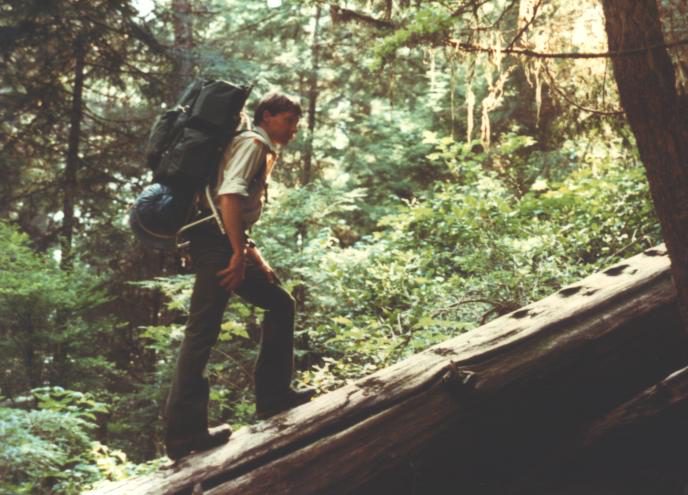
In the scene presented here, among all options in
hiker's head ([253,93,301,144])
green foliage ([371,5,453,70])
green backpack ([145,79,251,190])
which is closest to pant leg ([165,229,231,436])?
green backpack ([145,79,251,190])

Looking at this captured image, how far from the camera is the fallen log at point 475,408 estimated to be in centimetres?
337

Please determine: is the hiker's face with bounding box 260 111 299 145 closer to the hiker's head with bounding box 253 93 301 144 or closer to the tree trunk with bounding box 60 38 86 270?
the hiker's head with bounding box 253 93 301 144

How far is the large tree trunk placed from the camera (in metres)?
3.39

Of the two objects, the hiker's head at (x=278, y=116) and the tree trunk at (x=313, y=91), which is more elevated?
the tree trunk at (x=313, y=91)

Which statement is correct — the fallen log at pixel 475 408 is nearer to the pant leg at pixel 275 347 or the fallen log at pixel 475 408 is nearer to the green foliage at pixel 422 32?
the pant leg at pixel 275 347

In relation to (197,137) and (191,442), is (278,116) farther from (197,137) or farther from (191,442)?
(191,442)

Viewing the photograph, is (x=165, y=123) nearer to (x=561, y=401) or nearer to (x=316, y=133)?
(x=561, y=401)

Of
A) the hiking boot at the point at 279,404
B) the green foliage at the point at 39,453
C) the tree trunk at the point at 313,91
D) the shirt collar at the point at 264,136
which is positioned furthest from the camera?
the tree trunk at the point at 313,91

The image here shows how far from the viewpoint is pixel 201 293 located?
3.59 meters

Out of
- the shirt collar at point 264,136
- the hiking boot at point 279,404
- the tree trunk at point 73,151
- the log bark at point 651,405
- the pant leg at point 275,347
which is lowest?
the log bark at point 651,405

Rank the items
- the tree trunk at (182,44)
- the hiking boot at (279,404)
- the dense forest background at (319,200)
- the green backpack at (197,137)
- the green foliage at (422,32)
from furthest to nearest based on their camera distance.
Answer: the tree trunk at (182,44), the dense forest background at (319,200), the green foliage at (422,32), the hiking boot at (279,404), the green backpack at (197,137)

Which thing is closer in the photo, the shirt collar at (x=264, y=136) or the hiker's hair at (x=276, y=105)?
the shirt collar at (x=264, y=136)

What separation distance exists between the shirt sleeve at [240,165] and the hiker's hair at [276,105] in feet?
1.02

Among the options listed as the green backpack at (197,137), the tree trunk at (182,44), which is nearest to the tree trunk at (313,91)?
the tree trunk at (182,44)
